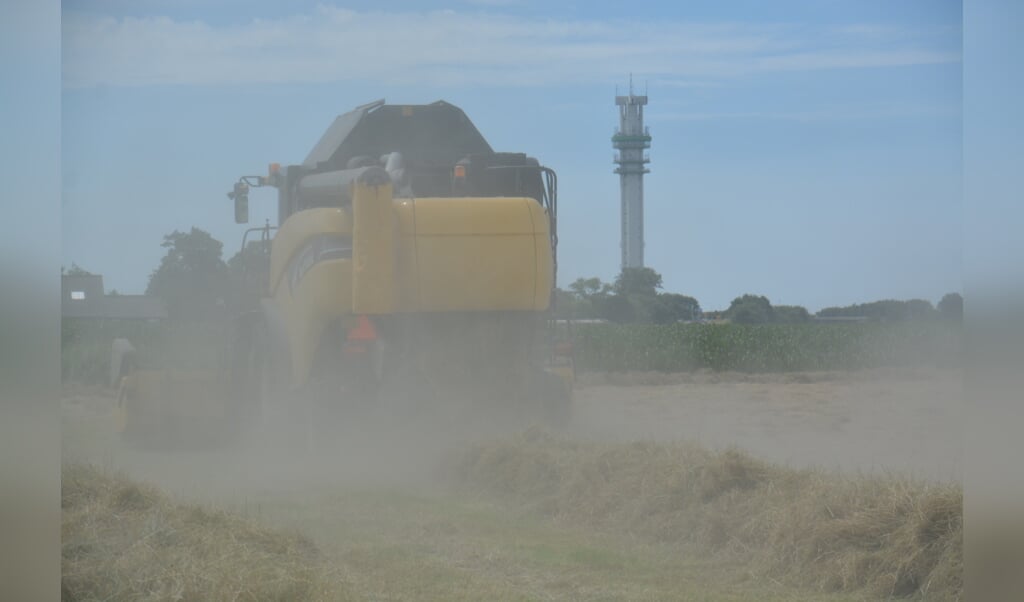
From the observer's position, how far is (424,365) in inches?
419

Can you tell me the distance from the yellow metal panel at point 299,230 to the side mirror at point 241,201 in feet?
1.51

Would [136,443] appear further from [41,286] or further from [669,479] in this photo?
[41,286]

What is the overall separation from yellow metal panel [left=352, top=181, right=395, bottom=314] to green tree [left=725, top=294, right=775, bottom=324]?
3.36 m

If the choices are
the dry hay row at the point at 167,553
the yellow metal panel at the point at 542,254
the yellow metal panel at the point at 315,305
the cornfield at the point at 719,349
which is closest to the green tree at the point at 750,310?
the yellow metal panel at the point at 542,254

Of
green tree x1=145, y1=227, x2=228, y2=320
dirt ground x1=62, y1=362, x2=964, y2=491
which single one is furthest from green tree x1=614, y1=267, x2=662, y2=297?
green tree x1=145, y1=227, x2=228, y2=320

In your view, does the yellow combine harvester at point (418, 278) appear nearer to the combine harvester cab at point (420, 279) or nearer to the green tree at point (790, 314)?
the combine harvester cab at point (420, 279)

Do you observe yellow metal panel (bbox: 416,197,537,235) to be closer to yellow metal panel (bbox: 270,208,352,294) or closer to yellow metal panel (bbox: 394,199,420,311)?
yellow metal panel (bbox: 394,199,420,311)

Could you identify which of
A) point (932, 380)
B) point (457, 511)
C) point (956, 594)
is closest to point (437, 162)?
point (457, 511)

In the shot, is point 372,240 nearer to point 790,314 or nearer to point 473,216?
point 473,216

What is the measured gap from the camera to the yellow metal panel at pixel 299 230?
10812mm

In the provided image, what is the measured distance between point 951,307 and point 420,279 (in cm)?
520

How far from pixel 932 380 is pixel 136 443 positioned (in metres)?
8.34

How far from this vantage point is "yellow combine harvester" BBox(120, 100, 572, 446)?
1042cm

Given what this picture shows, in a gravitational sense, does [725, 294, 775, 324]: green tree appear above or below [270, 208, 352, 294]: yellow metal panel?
below
